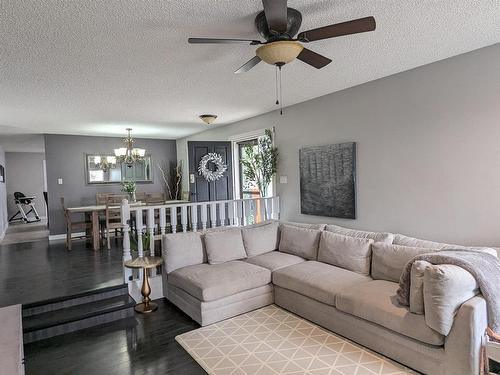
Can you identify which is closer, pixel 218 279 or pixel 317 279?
pixel 317 279

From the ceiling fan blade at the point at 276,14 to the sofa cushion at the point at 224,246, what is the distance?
2.52 metres

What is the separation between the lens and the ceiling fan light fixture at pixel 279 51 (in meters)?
1.99

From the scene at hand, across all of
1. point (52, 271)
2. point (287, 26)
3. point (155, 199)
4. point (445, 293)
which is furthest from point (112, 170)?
point (445, 293)

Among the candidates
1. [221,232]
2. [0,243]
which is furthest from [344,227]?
[0,243]

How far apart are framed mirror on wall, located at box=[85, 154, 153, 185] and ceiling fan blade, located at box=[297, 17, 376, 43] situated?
6.22 m

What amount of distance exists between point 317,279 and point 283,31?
2.23 m

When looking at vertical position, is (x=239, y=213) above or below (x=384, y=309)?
above

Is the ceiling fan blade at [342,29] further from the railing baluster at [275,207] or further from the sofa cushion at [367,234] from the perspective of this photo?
the railing baluster at [275,207]

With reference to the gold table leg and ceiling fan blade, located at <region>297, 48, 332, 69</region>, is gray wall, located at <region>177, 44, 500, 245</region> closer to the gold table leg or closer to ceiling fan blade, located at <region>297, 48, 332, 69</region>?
ceiling fan blade, located at <region>297, 48, 332, 69</region>

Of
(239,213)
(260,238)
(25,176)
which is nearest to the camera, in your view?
(260,238)

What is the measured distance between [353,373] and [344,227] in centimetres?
212

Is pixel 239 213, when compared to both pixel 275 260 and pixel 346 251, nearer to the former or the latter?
pixel 275 260

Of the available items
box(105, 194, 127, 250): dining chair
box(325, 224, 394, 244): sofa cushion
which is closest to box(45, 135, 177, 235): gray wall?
box(105, 194, 127, 250): dining chair

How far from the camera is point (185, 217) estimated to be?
425 centimetres
